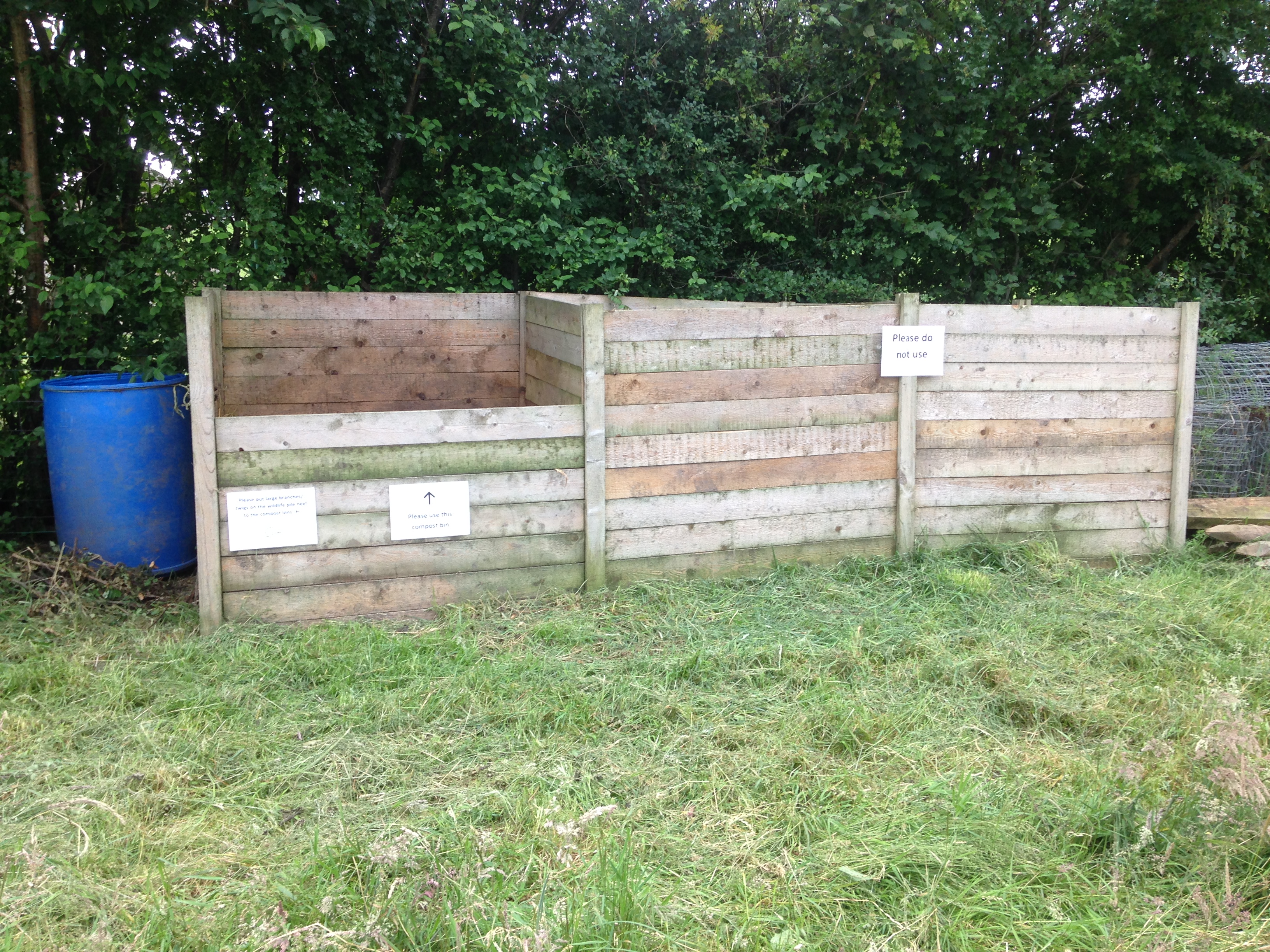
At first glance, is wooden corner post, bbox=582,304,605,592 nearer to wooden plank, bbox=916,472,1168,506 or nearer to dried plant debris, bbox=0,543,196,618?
wooden plank, bbox=916,472,1168,506

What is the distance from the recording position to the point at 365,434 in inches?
165

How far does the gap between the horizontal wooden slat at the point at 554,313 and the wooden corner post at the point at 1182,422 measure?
3114 millimetres

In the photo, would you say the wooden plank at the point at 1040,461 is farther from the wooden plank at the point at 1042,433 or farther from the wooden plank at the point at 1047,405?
the wooden plank at the point at 1047,405

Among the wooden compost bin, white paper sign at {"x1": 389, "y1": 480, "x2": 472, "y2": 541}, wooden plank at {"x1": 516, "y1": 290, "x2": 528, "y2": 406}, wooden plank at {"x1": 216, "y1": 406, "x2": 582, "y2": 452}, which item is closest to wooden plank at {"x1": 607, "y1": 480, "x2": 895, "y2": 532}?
the wooden compost bin

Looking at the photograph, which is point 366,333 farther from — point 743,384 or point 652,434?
point 743,384

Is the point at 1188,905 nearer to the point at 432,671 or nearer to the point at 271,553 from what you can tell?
the point at 432,671

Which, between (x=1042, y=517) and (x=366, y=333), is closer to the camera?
(x=1042, y=517)

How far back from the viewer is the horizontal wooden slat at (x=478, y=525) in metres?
4.18

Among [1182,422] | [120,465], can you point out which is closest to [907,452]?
[1182,422]

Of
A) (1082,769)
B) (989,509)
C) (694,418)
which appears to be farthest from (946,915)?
(989,509)

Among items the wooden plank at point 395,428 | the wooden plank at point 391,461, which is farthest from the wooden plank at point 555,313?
the wooden plank at point 391,461

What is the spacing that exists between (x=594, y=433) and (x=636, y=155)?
9.85 feet

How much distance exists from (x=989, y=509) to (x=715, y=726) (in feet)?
8.22

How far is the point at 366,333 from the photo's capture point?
5.34 m
